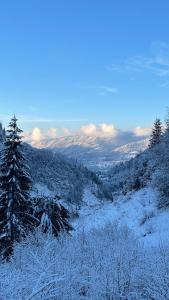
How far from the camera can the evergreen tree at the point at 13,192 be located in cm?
2573

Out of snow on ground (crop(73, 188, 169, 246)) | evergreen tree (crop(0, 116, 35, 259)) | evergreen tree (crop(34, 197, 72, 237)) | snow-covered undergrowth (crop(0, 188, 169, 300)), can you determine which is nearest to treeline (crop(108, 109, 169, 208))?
snow on ground (crop(73, 188, 169, 246))

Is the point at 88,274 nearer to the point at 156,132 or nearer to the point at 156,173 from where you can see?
the point at 156,173

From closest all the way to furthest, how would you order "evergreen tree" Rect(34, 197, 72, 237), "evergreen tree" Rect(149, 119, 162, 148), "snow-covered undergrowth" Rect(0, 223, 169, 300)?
"snow-covered undergrowth" Rect(0, 223, 169, 300) → "evergreen tree" Rect(34, 197, 72, 237) → "evergreen tree" Rect(149, 119, 162, 148)

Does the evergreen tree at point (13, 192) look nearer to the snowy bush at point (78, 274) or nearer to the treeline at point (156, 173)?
the snowy bush at point (78, 274)

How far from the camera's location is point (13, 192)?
26234 millimetres

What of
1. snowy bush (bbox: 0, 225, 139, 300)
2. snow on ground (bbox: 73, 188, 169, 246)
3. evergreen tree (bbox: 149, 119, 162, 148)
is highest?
evergreen tree (bbox: 149, 119, 162, 148)

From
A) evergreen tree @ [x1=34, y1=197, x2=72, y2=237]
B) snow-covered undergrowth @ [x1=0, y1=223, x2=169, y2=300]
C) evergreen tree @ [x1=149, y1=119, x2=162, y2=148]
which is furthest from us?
evergreen tree @ [x1=149, y1=119, x2=162, y2=148]

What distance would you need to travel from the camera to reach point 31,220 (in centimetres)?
2677

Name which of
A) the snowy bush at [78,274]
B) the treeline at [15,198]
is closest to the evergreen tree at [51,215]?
the treeline at [15,198]

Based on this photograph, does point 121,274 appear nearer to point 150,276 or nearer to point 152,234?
point 150,276

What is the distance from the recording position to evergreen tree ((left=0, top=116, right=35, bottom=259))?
25.7 meters

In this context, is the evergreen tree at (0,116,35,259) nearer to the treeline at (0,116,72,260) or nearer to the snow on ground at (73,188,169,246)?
the treeline at (0,116,72,260)

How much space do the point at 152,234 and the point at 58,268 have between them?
19158 millimetres

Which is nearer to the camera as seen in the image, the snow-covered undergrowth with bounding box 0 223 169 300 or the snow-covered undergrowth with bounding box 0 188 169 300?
the snow-covered undergrowth with bounding box 0 188 169 300
